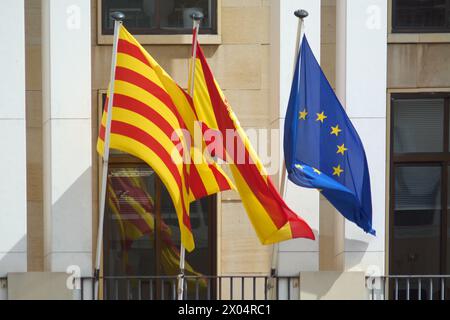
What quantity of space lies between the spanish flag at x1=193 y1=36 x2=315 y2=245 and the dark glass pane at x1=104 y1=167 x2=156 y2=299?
3.39 m

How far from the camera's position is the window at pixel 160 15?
2908cm

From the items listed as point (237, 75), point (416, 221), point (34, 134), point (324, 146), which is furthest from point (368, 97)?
point (34, 134)

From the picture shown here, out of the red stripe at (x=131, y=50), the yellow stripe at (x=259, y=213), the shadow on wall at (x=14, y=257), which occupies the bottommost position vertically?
the shadow on wall at (x=14, y=257)

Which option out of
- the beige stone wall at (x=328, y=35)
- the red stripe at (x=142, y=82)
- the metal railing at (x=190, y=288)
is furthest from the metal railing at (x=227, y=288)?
the beige stone wall at (x=328, y=35)

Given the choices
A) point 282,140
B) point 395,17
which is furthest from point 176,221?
point 395,17

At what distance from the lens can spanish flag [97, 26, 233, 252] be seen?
25.6 metres

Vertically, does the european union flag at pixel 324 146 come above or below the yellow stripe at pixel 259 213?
above

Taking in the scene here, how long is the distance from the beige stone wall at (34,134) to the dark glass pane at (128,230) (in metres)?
1.13

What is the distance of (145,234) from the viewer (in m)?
29.0

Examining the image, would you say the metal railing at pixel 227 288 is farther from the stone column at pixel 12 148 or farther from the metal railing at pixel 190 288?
the stone column at pixel 12 148

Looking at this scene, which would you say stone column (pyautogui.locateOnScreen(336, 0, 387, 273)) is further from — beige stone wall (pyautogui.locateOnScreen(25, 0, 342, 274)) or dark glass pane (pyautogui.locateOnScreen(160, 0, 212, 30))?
dark glass pane (pyautogui.locateOnScreen(160, 0, 212, 30))
